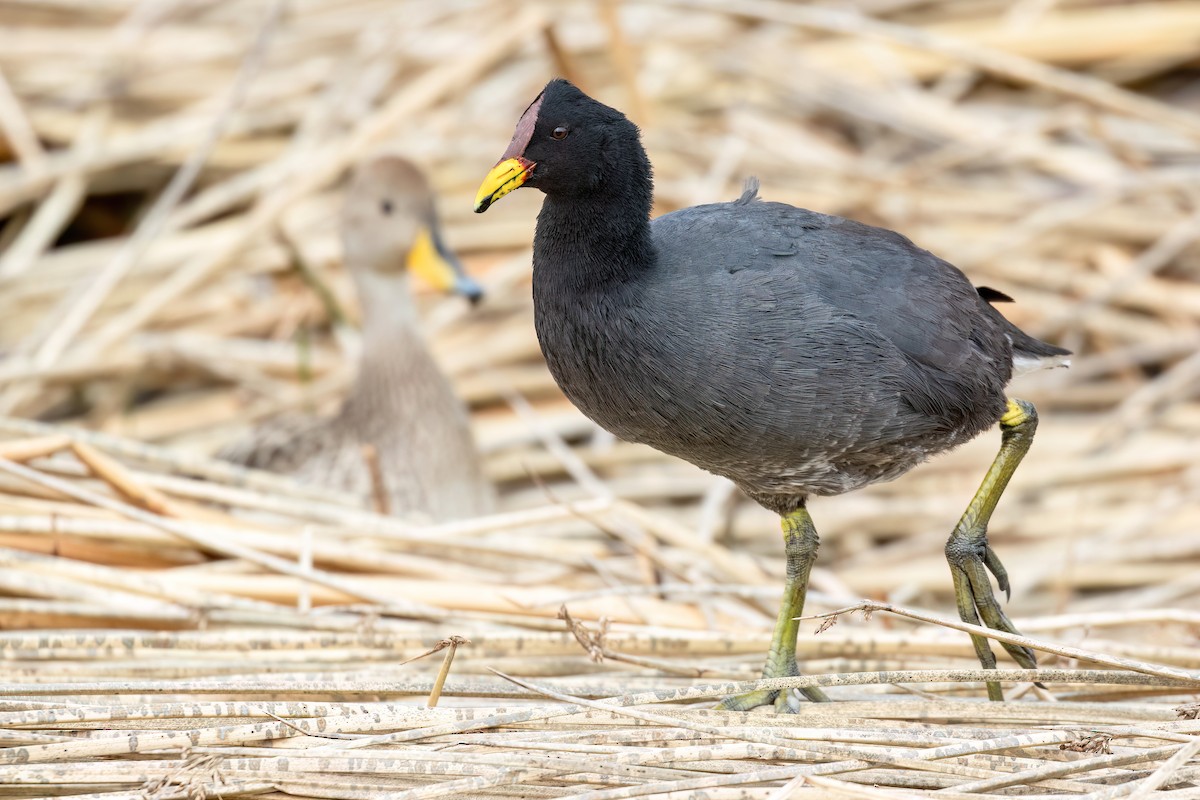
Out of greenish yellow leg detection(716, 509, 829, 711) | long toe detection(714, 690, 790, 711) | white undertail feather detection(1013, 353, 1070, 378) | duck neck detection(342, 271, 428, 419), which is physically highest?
duck neck detection(342, 271, 428, 419)

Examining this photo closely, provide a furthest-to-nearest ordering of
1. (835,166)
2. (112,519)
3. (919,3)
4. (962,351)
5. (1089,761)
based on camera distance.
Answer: (919,3)
(835,166)
(112,519)
(962,351)
(1089,761)

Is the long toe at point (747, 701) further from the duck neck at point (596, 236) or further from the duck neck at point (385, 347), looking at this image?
the duck neck at point (385, 347)

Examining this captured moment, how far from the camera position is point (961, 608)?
9.09ft

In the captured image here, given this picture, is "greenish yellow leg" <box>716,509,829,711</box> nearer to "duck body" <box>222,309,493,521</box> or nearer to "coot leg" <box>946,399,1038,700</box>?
"coot leg" <box>946,399,1038,700</box>

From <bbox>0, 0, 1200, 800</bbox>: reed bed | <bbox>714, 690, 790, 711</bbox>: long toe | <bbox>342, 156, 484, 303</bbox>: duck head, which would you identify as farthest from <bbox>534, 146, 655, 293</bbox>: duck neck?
<bbox>342, 156, 484, 303</bbox>: duck head

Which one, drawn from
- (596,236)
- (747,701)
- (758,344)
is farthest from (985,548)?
(596,236)

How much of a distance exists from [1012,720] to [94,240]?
4215mm

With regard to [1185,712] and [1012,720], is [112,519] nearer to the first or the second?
[1012,720]

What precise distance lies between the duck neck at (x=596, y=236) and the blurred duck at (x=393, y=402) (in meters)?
2.09

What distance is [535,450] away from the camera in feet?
16.4

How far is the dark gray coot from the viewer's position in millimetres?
2328

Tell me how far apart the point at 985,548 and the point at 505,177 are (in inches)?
46.9

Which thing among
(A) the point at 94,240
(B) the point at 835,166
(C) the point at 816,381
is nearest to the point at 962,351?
(C) the point at 816,381

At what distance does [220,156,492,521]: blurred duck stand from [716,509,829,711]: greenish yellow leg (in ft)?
6.04
